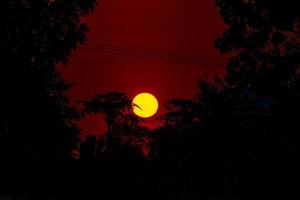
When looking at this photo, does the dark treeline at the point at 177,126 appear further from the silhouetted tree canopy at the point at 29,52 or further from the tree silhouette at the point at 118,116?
the tree silhouette at the point at 118,116

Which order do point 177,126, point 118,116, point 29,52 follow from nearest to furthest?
point 29,52 → point 177,126 → point 118,116

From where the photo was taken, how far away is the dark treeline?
1508 centimetres

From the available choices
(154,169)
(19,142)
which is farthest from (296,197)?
(19,142)

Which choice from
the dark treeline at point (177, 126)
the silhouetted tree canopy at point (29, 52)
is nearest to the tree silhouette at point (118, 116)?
the dark treeline at point (177, 126)

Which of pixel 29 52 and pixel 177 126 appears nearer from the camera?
pixel 29 52

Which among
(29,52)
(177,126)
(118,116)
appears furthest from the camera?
(118,116)

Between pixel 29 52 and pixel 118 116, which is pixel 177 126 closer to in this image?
pixel 118 116

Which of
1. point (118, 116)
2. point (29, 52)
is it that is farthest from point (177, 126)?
point (29, 52)

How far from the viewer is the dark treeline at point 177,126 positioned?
1508 centimetres

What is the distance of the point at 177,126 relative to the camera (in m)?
23.4

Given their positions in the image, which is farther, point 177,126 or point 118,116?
point 118,116

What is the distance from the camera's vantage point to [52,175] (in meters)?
14.9

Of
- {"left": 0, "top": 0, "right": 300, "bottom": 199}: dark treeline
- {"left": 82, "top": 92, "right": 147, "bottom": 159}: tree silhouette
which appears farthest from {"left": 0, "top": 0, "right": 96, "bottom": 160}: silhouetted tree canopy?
{"left": 82, "top": 92, "right": 147, "bottom": 159}: tree silhouette

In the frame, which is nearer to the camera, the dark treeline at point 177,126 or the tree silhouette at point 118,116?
the dark treeline at point 177,126
